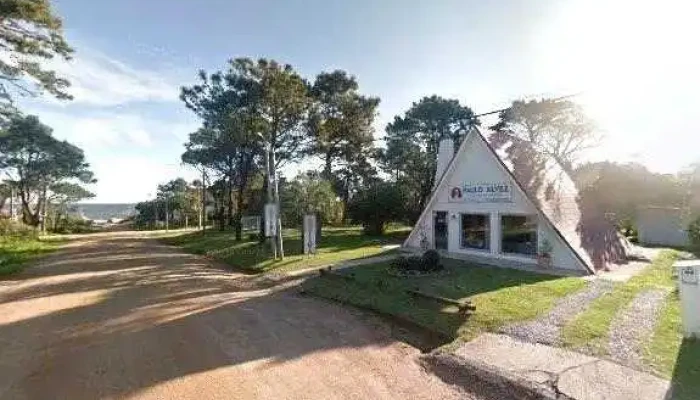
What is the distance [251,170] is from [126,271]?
699 inches

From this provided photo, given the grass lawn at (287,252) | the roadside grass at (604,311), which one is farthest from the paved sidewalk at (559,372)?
the grass lawn at (287,252)

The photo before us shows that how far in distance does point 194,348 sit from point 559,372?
6583 millimetres

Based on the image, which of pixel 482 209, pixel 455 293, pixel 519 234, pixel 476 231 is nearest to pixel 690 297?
pixel 455 293

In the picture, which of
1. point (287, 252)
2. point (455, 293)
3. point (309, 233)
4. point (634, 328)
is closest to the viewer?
point (634, 328)

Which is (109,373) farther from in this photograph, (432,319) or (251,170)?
(251,170)

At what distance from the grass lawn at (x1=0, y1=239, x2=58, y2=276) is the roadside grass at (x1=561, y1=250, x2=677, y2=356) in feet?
68.0

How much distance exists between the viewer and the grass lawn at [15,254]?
19.0 meters

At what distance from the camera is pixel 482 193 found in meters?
18.7

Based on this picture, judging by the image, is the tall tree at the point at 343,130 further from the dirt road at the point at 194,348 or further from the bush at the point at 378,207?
the dirt road at the point at 194,348

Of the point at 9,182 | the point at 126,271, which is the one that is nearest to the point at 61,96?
the point at 126,271

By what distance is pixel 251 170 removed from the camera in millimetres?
35219

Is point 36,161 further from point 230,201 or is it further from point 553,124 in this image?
point 553,124

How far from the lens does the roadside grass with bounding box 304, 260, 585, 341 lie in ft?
32.3

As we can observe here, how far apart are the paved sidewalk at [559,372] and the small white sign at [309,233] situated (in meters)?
12.9
